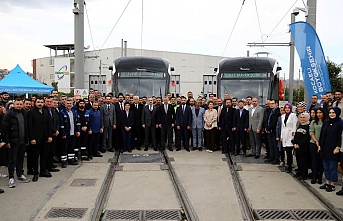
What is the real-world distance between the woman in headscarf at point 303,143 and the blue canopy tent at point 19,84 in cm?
1228

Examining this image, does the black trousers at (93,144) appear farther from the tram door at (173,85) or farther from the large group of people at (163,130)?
the tram door at (173,85)

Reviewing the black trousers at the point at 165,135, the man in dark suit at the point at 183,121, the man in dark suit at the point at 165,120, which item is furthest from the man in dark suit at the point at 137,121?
the man in dark suit at the point at 183,121

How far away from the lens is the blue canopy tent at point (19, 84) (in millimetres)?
16625

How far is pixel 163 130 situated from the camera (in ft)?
43.4

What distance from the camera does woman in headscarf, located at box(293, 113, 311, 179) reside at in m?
9.16

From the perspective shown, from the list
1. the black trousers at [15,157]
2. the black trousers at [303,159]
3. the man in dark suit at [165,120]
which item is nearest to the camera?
the black trousers at [15,157]

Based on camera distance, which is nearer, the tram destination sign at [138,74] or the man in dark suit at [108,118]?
the man in dark suit at [108,118]

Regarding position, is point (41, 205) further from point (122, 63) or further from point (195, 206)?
point (122, 63)

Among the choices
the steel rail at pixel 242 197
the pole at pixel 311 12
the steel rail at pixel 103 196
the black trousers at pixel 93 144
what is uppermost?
the pole at pixel 311 12

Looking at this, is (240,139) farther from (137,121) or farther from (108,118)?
(108,118)

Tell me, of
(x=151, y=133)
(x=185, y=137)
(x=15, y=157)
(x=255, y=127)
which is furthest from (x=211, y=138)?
(x=15, y=157)

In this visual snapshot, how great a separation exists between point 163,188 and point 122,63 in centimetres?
824

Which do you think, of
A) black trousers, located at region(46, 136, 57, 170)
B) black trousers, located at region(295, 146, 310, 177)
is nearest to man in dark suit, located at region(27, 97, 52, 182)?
black trousers, located at region(46, 136, 57, 170)

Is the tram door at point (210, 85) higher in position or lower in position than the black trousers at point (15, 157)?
higher
